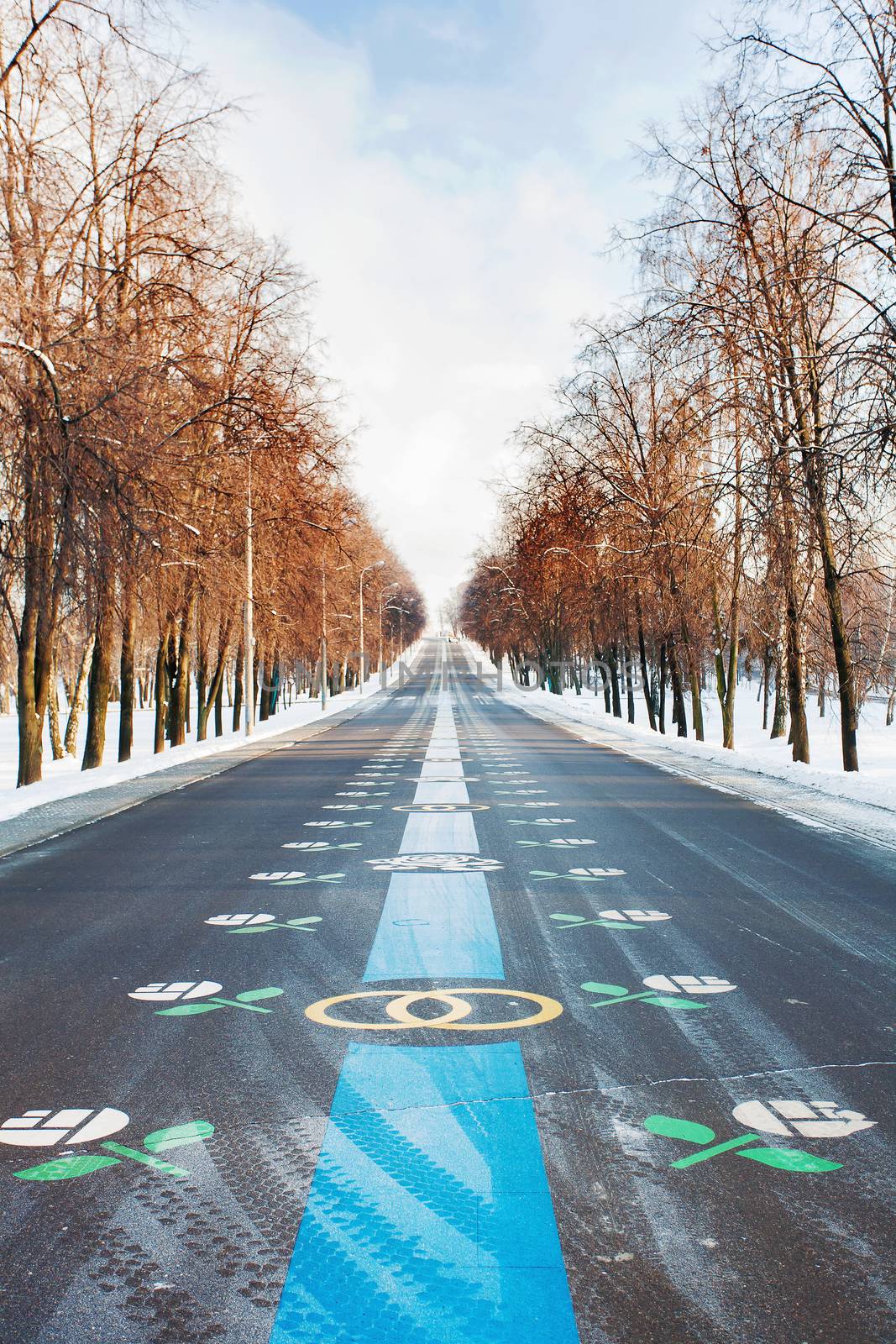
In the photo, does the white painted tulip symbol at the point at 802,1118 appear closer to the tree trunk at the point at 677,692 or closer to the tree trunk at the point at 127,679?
the tree trunk at the point at 127,679

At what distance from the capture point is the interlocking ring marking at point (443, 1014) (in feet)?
15.9

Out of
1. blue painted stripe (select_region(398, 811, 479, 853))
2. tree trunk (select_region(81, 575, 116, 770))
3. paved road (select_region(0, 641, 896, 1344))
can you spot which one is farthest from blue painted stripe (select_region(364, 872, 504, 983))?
tree trunk (select_region(81, 575, 116, 770))

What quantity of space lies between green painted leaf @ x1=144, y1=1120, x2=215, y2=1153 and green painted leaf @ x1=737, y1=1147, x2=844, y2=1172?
1.77 metres

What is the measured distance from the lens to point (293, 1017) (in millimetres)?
4977

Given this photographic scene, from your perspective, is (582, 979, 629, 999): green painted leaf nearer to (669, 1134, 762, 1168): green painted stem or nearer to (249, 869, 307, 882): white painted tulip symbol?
(669, 1134, 762, 1168): green painted stem

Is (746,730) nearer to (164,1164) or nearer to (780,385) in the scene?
(780,385)

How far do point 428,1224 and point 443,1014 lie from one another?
77.3 inches

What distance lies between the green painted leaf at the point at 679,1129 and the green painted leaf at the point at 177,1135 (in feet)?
4.92

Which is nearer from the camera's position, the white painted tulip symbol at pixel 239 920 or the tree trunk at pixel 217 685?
the white painted tulip symbol at pixel 239 920

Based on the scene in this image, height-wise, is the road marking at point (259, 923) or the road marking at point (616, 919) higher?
the road marking at point (259, 923)

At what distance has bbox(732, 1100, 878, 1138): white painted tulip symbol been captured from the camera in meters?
3.72

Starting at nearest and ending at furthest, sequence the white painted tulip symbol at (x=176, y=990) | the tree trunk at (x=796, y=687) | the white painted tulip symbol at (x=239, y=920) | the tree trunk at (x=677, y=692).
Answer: the white painted tulip symbol at (x=176, y=990) < the white painted tulip symbol at (x=239, y=920) < the tree trunk at (x=796, y=687) < the tree trunk at (x=677, y=692)

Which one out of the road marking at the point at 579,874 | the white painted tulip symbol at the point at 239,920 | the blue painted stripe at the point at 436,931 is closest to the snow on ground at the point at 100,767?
the white painted tulip symbol at the point at 239,920

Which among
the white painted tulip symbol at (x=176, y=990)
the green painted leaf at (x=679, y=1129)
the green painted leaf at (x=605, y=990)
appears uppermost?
the white painted tulip symbol at (x=176, y=990)
